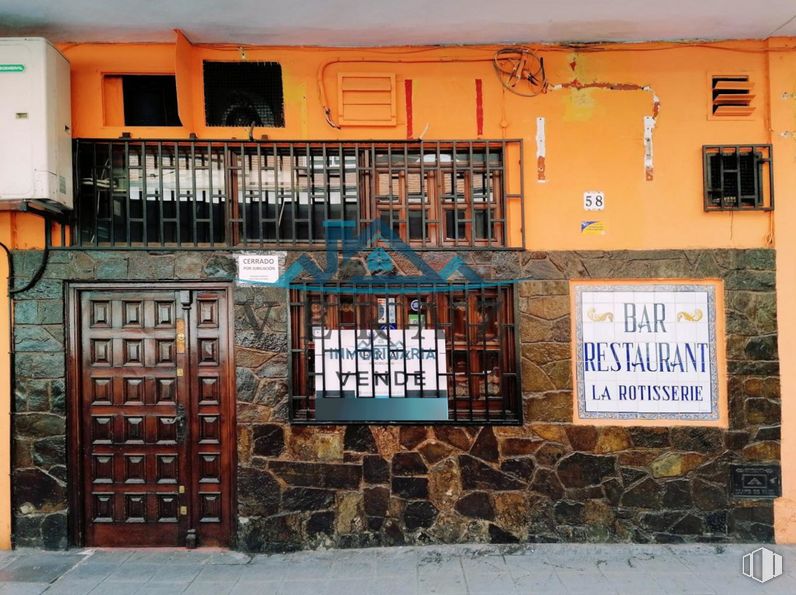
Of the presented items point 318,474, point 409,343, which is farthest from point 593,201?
point 318,474

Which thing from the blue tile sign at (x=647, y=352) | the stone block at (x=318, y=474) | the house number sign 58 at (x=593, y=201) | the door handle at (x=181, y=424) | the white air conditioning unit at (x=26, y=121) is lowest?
the stone block at (x=318, y=474)

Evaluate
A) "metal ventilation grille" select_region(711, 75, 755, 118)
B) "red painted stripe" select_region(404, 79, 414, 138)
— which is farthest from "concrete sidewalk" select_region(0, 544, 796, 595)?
"metal ventilation grille" select_region(711, 75, 755, 118)

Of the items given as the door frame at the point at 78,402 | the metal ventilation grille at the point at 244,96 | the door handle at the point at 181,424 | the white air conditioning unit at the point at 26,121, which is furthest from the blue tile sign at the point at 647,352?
the white air conditioning unit at the point at 26,121

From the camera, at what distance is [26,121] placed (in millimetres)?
4043

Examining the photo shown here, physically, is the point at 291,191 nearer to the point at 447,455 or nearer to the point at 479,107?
the point at 479,107

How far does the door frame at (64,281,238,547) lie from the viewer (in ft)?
14.7

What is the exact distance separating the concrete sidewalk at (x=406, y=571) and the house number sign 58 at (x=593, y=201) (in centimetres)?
300

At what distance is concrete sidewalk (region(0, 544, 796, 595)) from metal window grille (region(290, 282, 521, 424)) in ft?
3.86

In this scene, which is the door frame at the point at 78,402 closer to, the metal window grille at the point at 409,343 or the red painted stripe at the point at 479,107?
the metal window grille at the point at 409,343

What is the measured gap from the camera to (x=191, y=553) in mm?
4438

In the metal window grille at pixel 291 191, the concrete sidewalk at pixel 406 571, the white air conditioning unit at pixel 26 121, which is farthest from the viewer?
the metal window grille at pixel 291 191

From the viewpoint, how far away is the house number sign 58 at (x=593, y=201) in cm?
452

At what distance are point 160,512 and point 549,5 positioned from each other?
214 inches

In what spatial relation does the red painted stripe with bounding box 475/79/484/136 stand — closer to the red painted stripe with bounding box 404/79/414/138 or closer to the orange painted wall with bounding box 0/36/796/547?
the orange painted wall with bounding box 0/36/796/547
